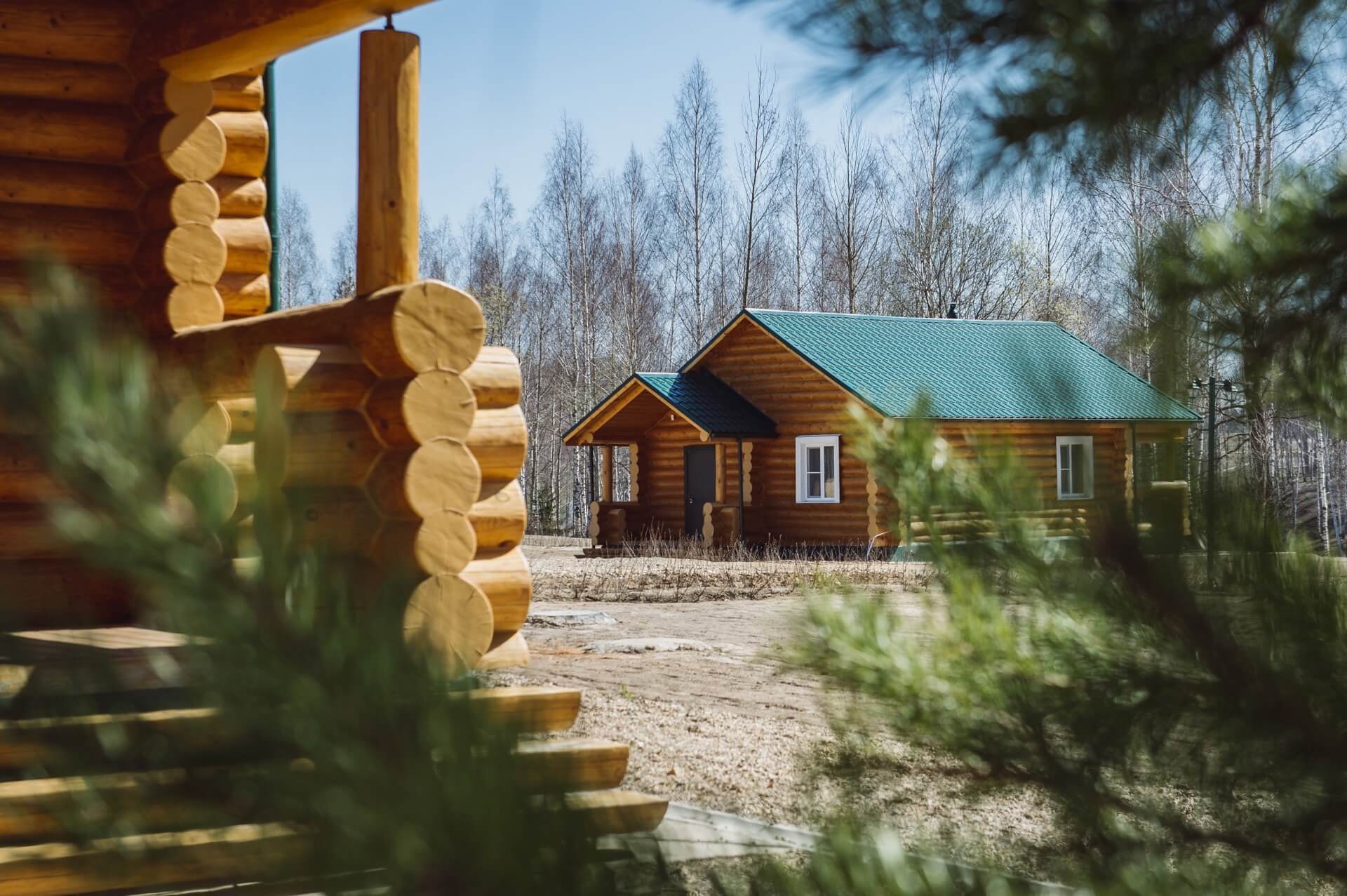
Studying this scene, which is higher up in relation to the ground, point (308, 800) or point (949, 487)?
point (949, 487)

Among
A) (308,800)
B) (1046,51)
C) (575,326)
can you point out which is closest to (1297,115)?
(1046,51)

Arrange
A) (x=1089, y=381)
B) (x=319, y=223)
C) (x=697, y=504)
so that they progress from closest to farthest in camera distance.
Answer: (x=1089, y=381) < (x=697, y=504) < (x=319, y=223)

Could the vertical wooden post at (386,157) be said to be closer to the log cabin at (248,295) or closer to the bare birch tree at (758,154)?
the log cabin at (248,295)

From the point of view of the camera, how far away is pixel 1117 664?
1.38 metres

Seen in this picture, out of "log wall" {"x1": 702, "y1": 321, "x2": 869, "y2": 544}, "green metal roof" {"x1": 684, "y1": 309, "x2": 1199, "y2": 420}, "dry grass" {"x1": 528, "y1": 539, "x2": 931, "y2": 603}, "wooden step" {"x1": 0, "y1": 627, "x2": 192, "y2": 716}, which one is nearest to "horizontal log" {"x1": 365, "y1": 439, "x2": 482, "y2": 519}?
"wooden step" {"x1": 0, "y1": 627, "x2": 192, "y2": 716}

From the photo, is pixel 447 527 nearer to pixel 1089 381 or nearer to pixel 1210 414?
pixel 1210 414

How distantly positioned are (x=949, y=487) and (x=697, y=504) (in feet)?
79.7

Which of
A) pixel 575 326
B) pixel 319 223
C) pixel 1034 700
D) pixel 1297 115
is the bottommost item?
pixel 1034 700

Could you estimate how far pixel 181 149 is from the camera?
21.0 ft

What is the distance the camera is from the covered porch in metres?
24.1

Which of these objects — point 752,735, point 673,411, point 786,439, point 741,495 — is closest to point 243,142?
point 752,735

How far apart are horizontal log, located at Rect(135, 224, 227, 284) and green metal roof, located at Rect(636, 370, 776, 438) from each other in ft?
57.1

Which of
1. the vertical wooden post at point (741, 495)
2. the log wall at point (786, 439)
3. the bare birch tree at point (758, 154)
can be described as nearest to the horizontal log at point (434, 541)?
the log wall at point (786, 439)

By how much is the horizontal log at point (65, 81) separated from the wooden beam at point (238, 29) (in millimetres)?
204
